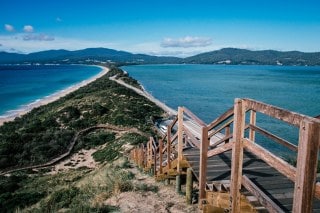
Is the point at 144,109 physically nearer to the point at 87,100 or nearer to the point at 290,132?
the point at 87,100

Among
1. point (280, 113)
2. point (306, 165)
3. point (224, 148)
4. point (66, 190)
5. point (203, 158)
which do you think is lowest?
point (66, 190)

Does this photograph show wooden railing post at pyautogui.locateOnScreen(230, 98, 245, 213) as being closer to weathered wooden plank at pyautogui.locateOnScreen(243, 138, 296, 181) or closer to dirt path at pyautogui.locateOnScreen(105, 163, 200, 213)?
weathered wooden plank at pyautogui.locateOnScreen(243, 138, 296, 181)

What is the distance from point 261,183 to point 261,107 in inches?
73.3

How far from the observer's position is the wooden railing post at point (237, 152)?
4.65 meters

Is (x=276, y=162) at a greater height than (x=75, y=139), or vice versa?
(x=276, y=162)

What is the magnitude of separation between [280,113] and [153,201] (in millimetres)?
5823

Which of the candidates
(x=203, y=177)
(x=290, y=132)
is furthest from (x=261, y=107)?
(x=290, y=132)

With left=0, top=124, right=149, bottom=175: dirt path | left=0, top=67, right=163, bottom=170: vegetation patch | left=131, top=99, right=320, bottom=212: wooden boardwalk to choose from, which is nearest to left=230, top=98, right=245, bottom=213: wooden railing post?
left=131, top=99, right=320, bottom=212: wooden boardwalk

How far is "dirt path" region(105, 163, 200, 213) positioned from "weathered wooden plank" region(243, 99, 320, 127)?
162 inches

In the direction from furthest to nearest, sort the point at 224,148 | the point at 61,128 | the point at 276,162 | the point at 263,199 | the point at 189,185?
1. the point at 61,128
2. the point at 189,185
3. the point at 224,148
4. the point at 263,199
5. the point at 276,162

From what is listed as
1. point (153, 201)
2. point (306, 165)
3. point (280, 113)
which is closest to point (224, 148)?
point (280, 113)

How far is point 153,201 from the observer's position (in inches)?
344

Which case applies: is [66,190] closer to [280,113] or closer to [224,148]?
[224,148]

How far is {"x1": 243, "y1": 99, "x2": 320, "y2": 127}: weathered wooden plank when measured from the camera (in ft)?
10.6
